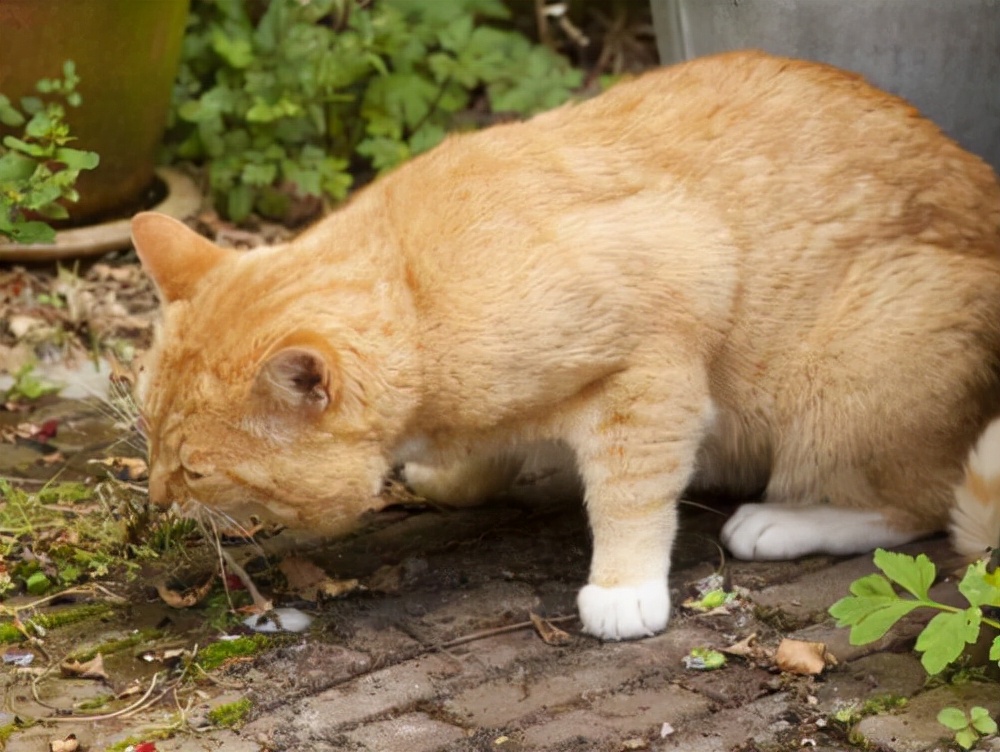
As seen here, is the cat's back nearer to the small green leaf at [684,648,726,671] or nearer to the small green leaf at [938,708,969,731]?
the small green leaf at [684,648,726,671]

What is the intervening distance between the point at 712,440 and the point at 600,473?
1.48 feet

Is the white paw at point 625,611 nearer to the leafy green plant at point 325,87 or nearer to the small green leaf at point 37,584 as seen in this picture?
the small green leaf at point 37,584

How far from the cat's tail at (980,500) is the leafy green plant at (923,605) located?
33 centimetres

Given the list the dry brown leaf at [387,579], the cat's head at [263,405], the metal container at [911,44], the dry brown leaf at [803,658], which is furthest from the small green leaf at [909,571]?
the metal container at [911,44]

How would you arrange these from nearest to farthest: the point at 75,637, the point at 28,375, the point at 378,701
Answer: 1. the point at 378,701
2. the point at 75,637
3. the point at 28,375

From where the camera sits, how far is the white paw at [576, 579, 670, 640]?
3330 mm

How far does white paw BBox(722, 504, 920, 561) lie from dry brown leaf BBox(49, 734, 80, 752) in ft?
5.65

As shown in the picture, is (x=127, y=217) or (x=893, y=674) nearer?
(x=893, y=674)

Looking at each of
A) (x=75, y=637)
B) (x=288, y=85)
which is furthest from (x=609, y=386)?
(x=288, y=85)

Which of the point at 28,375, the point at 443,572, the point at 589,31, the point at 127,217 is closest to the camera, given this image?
the point at 443,572

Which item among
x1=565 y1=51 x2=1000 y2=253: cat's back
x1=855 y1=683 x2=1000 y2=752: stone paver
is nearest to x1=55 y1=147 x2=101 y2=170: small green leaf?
x1=565 y1=51 x2=1000 y2=253: cat's back

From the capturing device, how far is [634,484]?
11.1ft

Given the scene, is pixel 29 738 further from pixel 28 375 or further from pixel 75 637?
pixel 28 375

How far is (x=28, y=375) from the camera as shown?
15.3 feet
